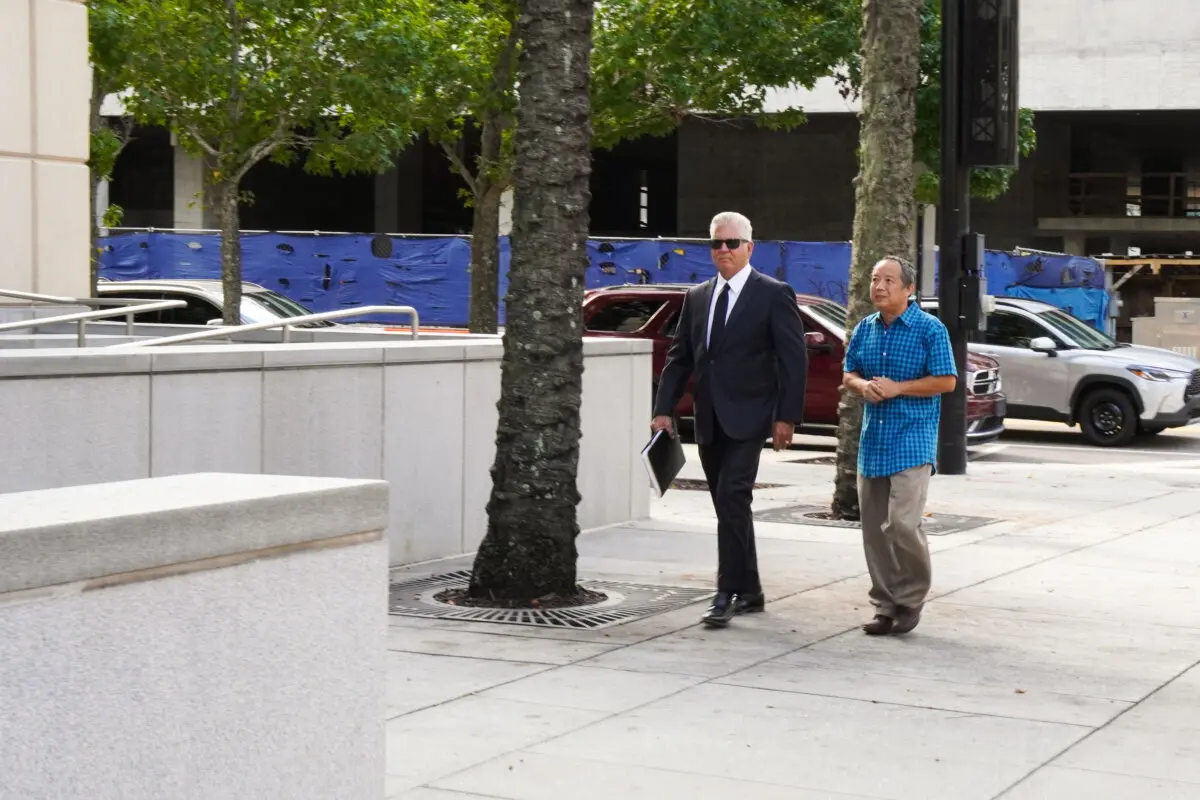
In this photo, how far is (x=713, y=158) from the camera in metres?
46.3

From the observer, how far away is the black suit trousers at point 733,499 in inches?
308

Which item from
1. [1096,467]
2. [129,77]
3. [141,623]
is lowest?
[1096,467]

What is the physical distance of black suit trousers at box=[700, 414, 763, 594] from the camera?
7.82m

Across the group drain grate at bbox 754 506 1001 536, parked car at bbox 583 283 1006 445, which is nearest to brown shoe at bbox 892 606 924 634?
drain grate at bbox 754 506 1001 536

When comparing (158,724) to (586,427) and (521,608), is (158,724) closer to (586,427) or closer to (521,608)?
(521,608)

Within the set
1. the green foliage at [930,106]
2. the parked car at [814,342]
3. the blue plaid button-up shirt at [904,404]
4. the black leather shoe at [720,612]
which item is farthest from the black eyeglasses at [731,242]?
the green foliage at [930,106]

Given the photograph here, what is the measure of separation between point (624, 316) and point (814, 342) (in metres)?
2.44

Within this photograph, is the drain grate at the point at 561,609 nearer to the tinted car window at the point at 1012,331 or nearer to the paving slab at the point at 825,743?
the paving slab at the point at 825,743

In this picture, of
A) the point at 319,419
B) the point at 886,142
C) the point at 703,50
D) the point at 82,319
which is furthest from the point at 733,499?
the point at 703,50

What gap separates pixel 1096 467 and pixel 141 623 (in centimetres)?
1502

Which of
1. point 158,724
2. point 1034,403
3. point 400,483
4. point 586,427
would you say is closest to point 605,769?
point 158,724

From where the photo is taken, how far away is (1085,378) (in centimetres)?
2011

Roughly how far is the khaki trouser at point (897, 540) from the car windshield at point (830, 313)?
11.5 metres

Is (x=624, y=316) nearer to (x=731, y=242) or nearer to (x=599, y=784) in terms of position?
(x=731, y=242)
